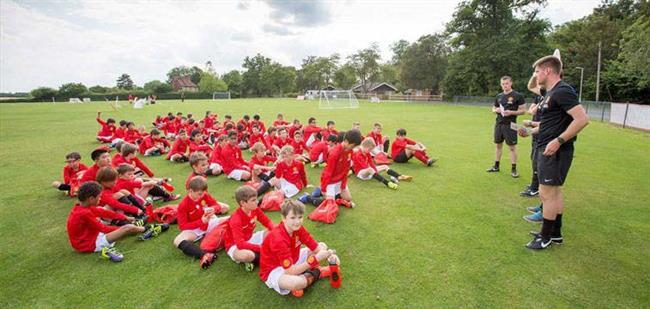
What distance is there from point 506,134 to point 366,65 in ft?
319

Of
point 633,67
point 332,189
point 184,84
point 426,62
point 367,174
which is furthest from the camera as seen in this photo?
point 184,84

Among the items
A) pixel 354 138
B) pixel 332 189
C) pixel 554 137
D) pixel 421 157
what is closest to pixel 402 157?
pixel 421 157

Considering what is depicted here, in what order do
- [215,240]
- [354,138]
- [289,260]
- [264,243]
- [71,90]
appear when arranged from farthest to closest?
[71,90]
[354,138]
[215,240]
[264,243]
[289,260]

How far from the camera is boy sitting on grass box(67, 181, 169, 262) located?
4469mm

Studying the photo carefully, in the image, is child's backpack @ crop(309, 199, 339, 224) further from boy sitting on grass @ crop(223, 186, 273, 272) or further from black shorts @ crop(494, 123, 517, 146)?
black shorts @ crop(494, 123, 517, 146)

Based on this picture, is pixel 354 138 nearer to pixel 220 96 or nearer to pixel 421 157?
pixel 421 157

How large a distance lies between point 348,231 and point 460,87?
5502 cm

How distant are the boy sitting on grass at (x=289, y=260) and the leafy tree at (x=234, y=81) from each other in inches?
4241

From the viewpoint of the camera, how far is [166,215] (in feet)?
18.5

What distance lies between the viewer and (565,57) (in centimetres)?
4456

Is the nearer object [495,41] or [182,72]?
[495,41]

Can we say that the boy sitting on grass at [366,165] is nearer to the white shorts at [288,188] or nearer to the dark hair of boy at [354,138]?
the white shorts at [288,188]

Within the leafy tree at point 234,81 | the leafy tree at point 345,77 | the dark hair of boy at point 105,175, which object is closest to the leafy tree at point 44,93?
the leafy tree at point 234,81

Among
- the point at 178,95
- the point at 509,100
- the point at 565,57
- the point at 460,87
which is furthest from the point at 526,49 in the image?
the point at 178,95
